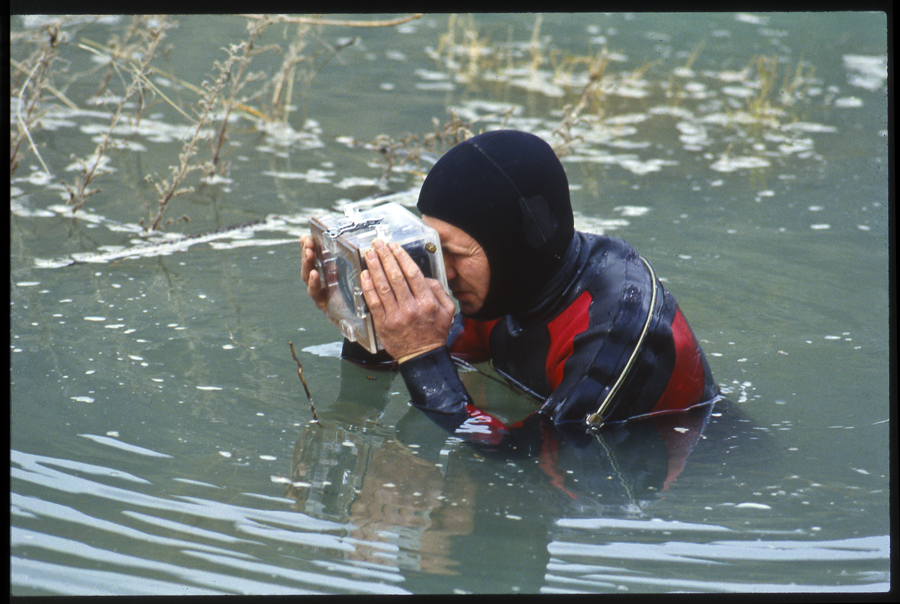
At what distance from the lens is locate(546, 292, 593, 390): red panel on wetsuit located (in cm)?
287

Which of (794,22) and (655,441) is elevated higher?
(794,22)

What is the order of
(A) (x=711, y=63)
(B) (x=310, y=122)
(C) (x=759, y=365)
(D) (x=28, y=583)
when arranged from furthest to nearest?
1. (A) (x=711, y=63)
2. (B) (x=310, y=122)
3. (C) (x=759, y=365)
4. (D) (x=28, y=583)

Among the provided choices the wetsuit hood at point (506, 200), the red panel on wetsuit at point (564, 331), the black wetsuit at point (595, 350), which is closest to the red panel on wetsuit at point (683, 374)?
the black wetsuit at point (595, 350)

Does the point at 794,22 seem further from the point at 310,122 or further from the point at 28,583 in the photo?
the point at 28,583

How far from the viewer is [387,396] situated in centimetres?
342

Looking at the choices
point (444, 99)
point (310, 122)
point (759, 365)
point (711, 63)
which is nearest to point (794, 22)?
point (711, 63)

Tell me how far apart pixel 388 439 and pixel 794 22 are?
9633mm

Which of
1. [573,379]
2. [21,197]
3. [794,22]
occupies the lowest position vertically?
[21,197]

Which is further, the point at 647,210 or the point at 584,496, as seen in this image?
the point at 647,210

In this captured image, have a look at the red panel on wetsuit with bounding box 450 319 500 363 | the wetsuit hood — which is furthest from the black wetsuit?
the red panel on wetsuit with bounding box 450 319 500 363

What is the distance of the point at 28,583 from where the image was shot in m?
2.23

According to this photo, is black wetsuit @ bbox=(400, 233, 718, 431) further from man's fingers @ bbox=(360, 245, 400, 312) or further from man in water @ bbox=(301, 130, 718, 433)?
man's fingers @ bbox=(360, 245, 400, 312)

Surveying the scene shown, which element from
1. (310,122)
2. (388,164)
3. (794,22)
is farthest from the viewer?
(794,22)

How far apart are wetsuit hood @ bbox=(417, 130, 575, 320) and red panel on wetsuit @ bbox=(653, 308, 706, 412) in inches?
18.4
